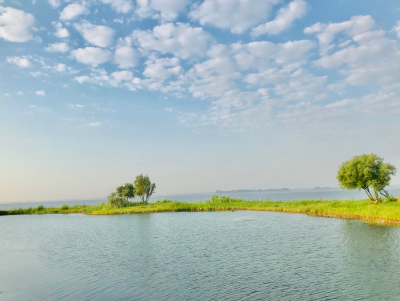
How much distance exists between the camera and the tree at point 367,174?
5050 centimetres

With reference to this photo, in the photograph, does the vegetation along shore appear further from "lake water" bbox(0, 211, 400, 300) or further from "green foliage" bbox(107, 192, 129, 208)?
"lake water" bbox(0, 211, 400, 300)

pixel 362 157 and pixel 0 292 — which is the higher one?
pixel 362 157

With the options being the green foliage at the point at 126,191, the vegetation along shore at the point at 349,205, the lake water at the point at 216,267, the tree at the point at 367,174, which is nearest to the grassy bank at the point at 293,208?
the vegetation along shore at the point at 349,205

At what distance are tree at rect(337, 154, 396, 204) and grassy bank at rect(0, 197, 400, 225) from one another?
3.58 m

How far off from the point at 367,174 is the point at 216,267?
40.1 meters

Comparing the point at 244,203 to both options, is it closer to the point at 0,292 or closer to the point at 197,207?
the point at 197,207

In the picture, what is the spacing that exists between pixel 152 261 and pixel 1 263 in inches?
678

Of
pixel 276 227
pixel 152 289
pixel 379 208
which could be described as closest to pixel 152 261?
pixel 152 289

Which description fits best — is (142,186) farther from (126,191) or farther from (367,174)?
(367,174)

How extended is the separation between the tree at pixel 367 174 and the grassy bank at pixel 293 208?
358 cm

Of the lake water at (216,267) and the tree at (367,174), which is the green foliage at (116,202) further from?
the tree at (367,174)

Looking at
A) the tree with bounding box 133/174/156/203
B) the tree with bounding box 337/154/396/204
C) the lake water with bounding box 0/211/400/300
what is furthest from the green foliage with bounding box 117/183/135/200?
the tree with bounding box 337/154/396/204

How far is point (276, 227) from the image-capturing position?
45.2m

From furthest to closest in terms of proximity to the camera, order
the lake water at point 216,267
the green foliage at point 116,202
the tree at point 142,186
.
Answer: the tree at point 142,186 → the green foliage at point 116,202 → the lake water at point 216,267
